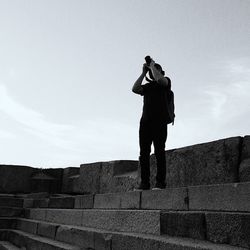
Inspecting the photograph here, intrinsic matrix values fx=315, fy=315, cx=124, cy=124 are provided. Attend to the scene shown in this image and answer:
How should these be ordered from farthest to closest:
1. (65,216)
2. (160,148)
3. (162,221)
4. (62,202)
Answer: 1. (62,202)
2. (65,216)
3. (160,148)
4. (162,221)

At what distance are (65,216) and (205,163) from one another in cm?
270

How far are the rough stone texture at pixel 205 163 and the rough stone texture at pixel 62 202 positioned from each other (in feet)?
7.05

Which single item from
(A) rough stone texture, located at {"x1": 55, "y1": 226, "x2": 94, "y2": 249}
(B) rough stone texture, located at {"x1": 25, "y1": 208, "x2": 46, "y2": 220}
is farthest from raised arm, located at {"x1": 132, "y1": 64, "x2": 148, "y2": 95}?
(B) rough stone texture, located at {"x1": 25, "y1": 208, "x2": 46, "y2": 220}

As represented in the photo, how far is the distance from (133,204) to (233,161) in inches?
53.0

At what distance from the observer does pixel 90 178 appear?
7.88 m

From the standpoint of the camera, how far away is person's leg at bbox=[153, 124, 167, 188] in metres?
4.09

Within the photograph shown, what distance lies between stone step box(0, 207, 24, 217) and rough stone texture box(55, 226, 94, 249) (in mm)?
3348

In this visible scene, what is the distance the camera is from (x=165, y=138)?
13.9 ft

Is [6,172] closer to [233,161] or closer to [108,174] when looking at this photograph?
[108,174]

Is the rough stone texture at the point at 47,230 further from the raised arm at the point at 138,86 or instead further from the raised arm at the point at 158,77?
the raised arm at the point at 158,77

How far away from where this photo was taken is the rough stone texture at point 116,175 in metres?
6.23

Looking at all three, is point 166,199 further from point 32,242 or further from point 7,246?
point 7,246

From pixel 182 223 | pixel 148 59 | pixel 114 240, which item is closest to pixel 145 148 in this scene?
pixel 148 59

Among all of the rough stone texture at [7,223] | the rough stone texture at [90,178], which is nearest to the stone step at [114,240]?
the rough stone texture at [7,223]
